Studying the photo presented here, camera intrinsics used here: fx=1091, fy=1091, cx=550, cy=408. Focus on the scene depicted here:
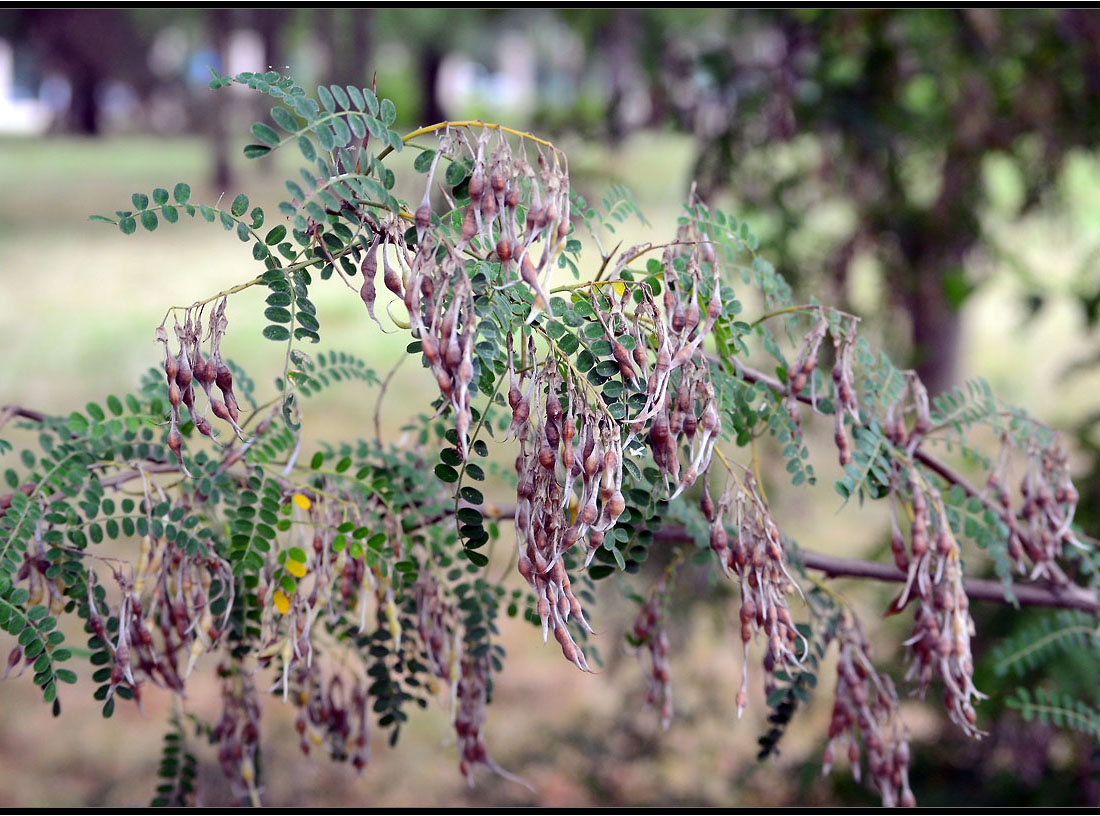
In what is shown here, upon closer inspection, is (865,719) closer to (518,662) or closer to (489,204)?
(489,204)

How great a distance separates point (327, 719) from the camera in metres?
1.12

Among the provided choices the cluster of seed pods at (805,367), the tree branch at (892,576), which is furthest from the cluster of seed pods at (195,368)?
the cluster of seed pods at (805,367)

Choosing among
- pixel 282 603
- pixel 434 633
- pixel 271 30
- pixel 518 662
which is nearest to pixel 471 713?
pixel 434 633

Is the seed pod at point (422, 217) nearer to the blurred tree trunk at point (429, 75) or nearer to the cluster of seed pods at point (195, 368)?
the cluster of seed pods at point (195, 368)

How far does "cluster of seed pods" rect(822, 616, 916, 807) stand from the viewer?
1.06 m

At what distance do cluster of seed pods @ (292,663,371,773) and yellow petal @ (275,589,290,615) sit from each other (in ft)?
0.31

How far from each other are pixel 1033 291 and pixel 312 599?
6.58 ft

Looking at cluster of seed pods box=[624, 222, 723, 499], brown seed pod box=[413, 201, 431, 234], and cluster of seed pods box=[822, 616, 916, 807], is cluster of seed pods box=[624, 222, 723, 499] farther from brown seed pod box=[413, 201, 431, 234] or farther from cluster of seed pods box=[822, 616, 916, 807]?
cluster of seed pods box=[822, 616, 916, 807]

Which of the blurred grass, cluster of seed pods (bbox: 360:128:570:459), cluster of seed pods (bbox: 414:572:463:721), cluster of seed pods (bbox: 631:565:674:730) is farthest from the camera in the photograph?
the blurred grass

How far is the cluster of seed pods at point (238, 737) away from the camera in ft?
3.57

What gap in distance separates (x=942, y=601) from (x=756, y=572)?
0.20 meters

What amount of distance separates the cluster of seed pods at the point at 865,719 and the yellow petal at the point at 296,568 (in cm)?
52

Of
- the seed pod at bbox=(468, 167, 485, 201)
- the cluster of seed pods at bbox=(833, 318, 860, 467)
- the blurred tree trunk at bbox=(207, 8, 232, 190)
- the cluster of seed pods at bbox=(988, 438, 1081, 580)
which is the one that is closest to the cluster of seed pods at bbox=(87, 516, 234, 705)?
the seed pod at bbox=(468, 167, 485, 201)

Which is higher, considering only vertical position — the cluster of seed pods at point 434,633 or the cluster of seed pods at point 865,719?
the cluster of seed pods at point 434,633
